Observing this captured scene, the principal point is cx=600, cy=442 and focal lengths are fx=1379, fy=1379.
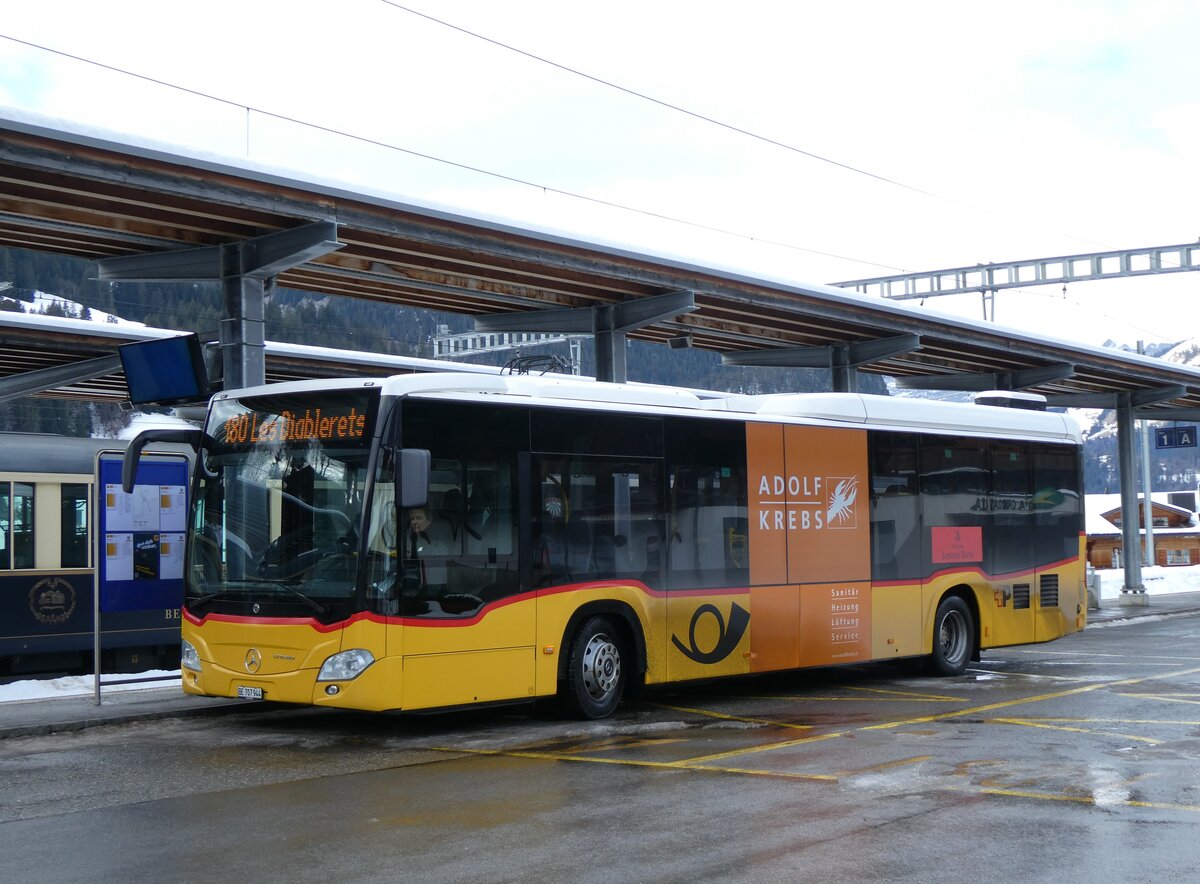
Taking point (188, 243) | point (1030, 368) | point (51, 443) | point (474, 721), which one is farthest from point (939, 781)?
point (1030, 368)

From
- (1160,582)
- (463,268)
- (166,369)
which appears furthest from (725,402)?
(1160,582)

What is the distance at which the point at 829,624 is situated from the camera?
47.9 ft

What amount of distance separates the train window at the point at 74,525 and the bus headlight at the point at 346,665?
378 inches

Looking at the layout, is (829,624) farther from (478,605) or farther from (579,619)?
(478,605)

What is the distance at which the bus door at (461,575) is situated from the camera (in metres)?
10.8

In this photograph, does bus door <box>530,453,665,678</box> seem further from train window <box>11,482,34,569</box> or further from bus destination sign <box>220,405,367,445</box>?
train window <box>11,482,34,569</box>

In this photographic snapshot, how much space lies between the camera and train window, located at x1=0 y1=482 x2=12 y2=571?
18188 mm

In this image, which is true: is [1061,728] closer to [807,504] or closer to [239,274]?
[807,504]

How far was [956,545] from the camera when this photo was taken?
16.3 m

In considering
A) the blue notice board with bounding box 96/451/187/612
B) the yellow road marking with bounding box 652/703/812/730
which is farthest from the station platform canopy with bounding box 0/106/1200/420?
the yellow road marking with bounding box 652/703/812/730

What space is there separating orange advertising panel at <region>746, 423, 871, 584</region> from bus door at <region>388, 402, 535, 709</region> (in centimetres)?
327

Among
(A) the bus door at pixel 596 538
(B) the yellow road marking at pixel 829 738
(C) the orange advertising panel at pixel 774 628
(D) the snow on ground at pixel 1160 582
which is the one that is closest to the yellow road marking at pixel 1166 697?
(B) the yellow road marking at pixel 829 738

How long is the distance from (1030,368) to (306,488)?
23.4 metres

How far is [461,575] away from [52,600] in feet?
32.6
